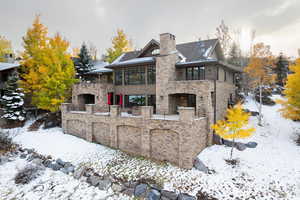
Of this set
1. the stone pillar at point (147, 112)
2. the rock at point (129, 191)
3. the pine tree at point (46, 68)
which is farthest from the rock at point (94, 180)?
the pine tree at point (46, 68)

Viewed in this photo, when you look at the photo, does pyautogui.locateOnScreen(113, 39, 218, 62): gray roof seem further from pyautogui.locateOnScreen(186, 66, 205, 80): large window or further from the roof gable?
the roof gable

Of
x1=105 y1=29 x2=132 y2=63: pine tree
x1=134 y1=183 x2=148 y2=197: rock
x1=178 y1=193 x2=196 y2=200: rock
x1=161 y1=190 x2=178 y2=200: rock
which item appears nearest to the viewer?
x1=178 y1=193 x2=196 y2=200: rock

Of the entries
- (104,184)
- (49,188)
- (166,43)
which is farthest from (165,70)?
(49,188)

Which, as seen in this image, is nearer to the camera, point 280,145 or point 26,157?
point 280,145

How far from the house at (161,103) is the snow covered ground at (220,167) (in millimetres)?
961

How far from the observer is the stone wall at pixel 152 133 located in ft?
34.0

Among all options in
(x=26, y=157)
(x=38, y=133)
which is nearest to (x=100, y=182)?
(x=26, y=157)

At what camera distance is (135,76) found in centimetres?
1805

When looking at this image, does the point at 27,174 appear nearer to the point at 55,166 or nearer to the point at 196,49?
the point at 55,166

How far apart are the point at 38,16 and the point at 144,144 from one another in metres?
21.2

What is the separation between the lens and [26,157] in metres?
13.8

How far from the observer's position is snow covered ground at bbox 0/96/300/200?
350 inches

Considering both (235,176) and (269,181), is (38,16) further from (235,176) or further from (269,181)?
(269,181)

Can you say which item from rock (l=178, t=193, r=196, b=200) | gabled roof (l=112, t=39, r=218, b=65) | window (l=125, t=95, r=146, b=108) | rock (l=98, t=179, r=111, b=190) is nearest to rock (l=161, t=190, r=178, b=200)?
rock (l=178, t=193, r=196, b=200)
